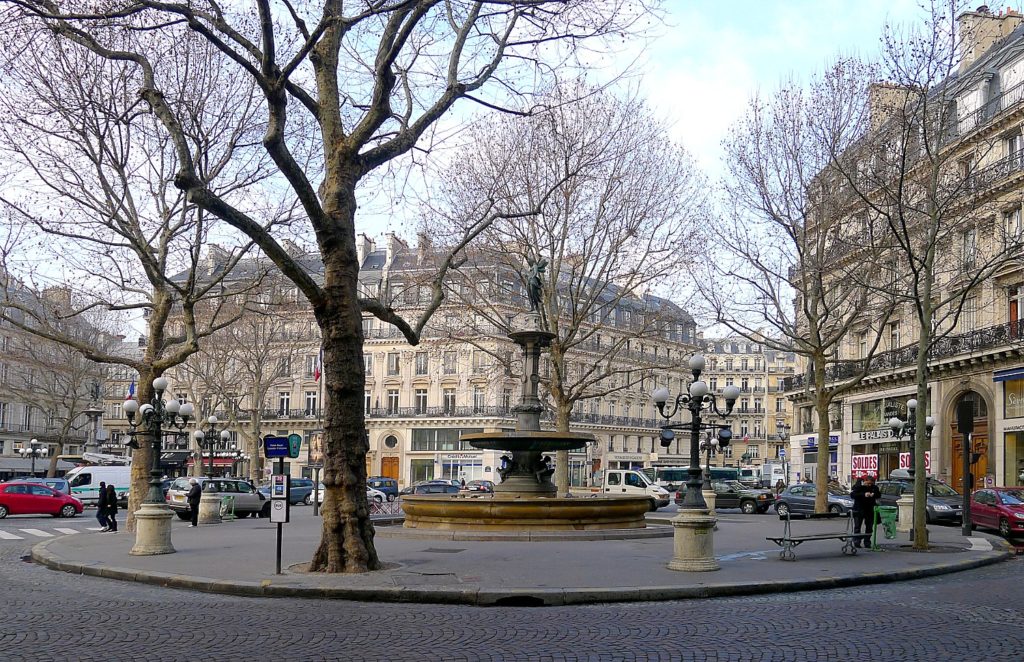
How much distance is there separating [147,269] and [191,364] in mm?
29632

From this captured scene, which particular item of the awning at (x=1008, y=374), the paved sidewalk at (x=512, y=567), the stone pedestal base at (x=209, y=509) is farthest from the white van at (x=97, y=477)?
the awning at (x=1008, y=374)

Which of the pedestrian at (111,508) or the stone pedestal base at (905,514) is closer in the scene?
the stone pedestal base at (905,514)

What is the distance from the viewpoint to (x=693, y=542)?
46.8ft

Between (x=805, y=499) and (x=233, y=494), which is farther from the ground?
(x=233, y=494)

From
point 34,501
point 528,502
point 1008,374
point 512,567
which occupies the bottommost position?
point 34,501

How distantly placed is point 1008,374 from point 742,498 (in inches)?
466

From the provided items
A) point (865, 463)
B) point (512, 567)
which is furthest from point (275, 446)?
point (865, 463)

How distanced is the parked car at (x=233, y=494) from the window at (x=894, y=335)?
2943cm

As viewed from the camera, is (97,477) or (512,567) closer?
(512,567)

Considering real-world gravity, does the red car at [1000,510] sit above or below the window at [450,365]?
below

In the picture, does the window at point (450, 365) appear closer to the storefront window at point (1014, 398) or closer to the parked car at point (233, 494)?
the parked car at point (233, 494)

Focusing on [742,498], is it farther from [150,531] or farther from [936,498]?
[150,531]

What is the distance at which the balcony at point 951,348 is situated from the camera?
3644 cm

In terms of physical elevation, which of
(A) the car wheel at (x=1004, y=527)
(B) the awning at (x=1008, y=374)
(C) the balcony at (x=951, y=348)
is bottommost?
(A) the car wheel at (x=1004, y=527)
